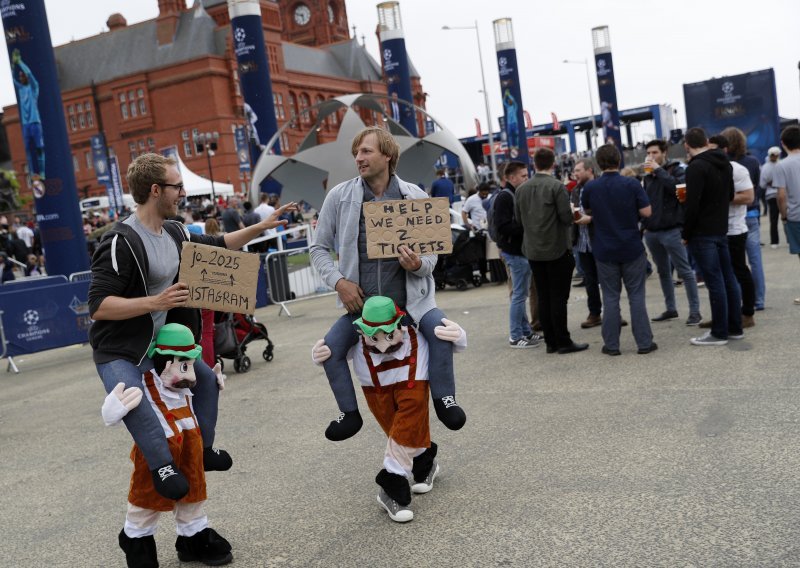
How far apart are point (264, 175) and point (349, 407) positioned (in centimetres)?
1439

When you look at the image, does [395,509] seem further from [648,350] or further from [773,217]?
[773,217]

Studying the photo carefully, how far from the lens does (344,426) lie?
4.20 meters

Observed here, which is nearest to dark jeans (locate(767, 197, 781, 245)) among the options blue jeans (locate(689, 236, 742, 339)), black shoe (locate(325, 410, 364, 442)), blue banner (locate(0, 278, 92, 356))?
blue jeans (locate(689, 236, 742, 339))

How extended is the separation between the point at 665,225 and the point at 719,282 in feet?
4.54

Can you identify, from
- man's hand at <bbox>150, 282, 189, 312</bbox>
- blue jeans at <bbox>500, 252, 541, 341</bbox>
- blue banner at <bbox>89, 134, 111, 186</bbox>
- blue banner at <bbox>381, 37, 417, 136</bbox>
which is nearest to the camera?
man's hand at <bbox>150, 282, 189, 312</bbox>

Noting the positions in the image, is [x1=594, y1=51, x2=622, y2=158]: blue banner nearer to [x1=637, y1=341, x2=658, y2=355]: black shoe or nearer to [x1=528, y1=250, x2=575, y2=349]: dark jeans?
[x1=528, y1=250, x2=575, y2=349]: dark jeans

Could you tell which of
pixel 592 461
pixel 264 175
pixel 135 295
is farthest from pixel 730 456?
pixel 264 175

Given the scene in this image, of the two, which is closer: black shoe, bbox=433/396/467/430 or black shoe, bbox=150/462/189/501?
black shoe, bbox=150/462/189/501

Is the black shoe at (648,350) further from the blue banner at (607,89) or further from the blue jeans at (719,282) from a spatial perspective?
the blue banner at (607,89)

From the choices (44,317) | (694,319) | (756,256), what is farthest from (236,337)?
(756,256)

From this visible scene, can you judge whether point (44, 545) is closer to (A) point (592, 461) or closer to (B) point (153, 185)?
(B) point (153, 185)

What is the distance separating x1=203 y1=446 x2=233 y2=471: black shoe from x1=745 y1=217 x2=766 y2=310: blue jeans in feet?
22.0

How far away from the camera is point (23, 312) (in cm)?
1114

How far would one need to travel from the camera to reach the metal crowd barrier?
46.2 feet
